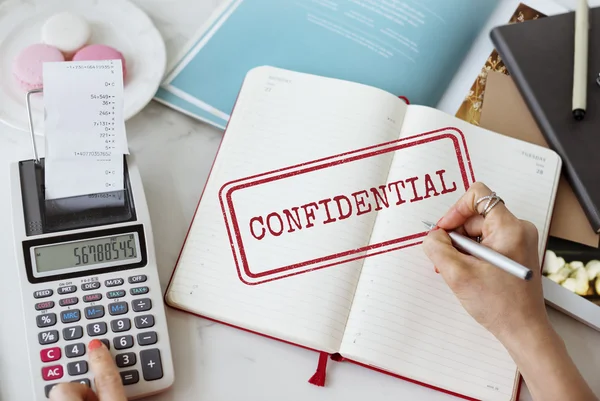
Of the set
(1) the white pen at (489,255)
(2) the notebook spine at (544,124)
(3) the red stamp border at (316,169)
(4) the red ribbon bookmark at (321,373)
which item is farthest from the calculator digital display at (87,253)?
(2) the notebook spine at (544,124)

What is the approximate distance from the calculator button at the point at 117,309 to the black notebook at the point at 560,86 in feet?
1.68

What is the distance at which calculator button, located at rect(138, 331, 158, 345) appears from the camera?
588 mm

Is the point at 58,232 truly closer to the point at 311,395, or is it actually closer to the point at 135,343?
the point at 135,343

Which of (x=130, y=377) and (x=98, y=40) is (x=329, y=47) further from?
(x=130, y=377)

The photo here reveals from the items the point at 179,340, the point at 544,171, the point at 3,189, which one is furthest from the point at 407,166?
the point at 3,189

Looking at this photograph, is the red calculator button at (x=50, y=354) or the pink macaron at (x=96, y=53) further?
the pink macaron at (x=96, y=53)

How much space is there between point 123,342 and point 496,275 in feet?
1.16

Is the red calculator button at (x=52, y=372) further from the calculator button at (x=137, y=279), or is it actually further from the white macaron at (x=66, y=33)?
the white macaron at (x=66, y=33)

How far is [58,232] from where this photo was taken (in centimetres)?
61

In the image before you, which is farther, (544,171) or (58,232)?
(544,171)

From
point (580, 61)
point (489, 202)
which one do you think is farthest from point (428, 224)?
point (580, 61)

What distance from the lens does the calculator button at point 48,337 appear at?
57 centimetres

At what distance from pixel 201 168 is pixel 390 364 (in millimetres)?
305

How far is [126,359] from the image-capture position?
578 mm
